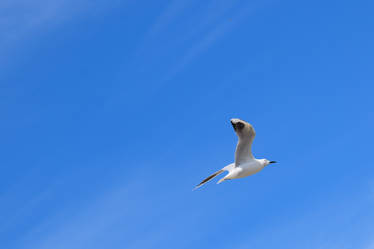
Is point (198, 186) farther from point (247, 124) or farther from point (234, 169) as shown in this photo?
point (247, 124)

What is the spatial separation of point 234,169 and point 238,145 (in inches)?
62.2

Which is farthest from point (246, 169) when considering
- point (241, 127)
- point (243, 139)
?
point (241, 127)

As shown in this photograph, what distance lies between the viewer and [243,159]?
41.1m

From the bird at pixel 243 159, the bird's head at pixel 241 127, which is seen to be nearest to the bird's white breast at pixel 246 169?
the bird at pixel 243 159

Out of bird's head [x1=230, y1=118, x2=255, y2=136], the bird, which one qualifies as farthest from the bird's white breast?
bird's head [x1=230, y1=118, x2=255, y2=136]

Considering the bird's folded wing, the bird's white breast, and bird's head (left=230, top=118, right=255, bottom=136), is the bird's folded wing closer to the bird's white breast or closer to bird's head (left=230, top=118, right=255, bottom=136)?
bird's head (left=230, top=118, right=255, bottom=136)

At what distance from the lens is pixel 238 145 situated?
132 ft

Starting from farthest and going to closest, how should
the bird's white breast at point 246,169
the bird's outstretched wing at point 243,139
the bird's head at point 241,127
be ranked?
the bird's white breast at point 246,169 → the bird's outstretched wing at point 243,139 → the bird's head at point 241,127

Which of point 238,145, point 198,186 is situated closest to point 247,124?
point 238,145

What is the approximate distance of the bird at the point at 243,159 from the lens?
128 ft

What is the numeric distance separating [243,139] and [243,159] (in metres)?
1.72

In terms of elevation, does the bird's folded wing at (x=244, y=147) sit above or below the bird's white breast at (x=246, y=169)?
above

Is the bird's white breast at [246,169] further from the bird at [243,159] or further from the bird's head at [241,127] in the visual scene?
the bird's head at [241,127]

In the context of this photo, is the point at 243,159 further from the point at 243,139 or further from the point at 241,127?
the point at 241,127
